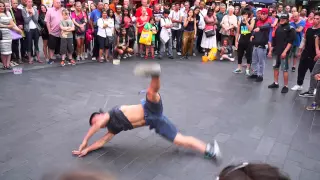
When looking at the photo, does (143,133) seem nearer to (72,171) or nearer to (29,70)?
(72,171)

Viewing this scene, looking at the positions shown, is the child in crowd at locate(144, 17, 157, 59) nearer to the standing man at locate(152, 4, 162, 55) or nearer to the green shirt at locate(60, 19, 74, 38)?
the standing man at locate(152, 4, 162, 55)

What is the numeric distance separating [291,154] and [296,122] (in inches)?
46.7

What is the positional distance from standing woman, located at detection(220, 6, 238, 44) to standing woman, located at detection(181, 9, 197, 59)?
0.96m

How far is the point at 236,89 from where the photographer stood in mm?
6395

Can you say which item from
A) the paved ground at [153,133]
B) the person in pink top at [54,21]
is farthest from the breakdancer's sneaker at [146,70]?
the person in pink top at [54,21]

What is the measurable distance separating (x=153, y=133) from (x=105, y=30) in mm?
5258

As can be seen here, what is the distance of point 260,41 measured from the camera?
6.76m

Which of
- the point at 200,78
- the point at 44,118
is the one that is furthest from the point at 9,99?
the point at 200,78

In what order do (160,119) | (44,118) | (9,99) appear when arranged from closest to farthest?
(160,119) → (44,118) → (9,99)

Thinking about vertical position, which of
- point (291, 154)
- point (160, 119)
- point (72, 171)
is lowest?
point (291, 154)

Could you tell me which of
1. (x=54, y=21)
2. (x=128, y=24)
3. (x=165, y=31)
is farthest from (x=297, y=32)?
(x=54, y=21)

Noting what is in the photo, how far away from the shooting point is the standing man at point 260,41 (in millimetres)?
6660

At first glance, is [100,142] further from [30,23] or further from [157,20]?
[157,20]

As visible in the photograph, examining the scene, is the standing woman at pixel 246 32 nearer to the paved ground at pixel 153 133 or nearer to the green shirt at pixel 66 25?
the paved ground at pixel 153 133
